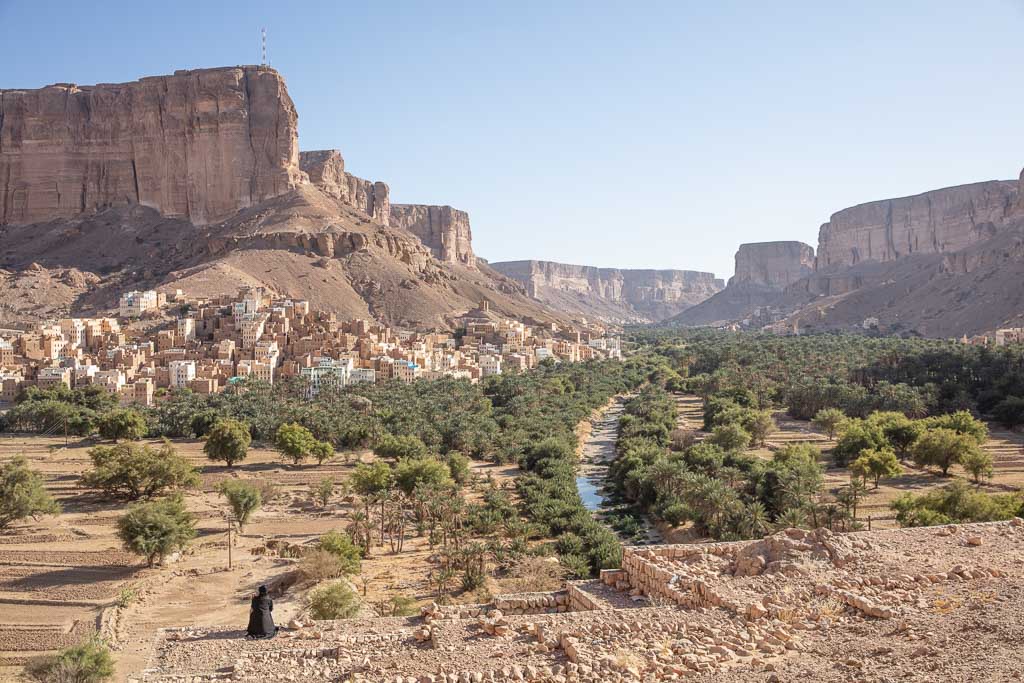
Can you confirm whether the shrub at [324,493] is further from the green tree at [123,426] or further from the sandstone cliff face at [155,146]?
the sandstone cliff face at [155,146]

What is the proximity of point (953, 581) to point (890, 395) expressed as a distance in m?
39.1

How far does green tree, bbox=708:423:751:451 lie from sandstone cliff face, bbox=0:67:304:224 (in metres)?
84.2

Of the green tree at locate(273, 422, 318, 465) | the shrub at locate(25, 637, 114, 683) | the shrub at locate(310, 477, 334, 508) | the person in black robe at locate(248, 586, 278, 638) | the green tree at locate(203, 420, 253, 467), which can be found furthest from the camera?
the green tree at locate(273, 422, 318, 465)

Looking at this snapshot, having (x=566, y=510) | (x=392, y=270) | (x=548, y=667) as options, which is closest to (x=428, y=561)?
(x=566, y=510)

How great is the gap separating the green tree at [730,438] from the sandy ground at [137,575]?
11.9 m

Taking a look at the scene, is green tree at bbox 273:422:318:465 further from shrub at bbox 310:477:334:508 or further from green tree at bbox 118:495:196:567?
green tree at bbox 118:495:196:567

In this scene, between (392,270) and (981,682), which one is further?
(392,270)

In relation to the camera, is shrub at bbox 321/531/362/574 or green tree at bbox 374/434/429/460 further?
green tree at bbox 374/434/429/460

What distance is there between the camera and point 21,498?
25.2 metres

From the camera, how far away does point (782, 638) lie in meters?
10.5

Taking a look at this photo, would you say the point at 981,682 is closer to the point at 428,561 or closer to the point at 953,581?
the point at 953,581

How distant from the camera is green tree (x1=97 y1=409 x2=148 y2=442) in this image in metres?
41.7

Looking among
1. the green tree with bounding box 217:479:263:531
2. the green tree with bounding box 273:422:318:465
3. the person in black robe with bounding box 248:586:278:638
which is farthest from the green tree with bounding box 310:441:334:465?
the person in black robe with bounding box 248:586:278:638

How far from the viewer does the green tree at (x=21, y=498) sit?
25.2m
